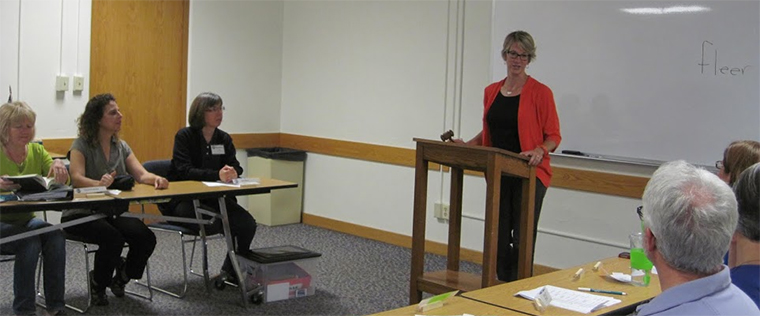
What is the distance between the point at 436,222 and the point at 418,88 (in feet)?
3.47

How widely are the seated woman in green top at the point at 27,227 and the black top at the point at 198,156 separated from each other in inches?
31.2

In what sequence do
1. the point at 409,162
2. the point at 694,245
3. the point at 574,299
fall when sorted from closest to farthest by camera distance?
the point at 694,245 < the point at 574,299 < the point at 409,162

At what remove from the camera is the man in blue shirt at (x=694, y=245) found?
5.63ft

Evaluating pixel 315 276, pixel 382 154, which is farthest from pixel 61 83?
Result: pixel 315 276

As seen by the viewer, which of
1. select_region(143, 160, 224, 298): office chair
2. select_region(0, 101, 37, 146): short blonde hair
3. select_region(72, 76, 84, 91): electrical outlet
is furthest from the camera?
select_region(72, 76, 84, 91): electrical outlet

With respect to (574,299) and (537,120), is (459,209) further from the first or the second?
(574,299)

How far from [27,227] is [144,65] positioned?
287cm

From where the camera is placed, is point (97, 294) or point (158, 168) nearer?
point (97, 294)

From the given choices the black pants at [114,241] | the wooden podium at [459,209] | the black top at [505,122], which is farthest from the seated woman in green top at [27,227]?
the black top at [505,122]

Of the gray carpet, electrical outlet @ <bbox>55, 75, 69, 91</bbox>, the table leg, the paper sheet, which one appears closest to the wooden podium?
the gray carpet

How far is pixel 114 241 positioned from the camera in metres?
4.45

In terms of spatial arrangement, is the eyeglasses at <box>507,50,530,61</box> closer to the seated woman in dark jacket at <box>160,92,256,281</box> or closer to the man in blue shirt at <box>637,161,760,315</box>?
the seated woman in dark jacket at <box>160,92,256,281</box>

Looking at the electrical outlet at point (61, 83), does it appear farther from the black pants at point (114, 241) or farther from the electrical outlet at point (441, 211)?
the electrical outlet at point (441, 211)

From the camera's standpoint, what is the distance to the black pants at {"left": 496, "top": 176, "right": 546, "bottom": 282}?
4293mm
